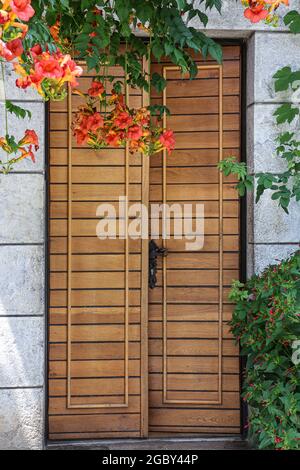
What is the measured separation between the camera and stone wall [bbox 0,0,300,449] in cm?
405

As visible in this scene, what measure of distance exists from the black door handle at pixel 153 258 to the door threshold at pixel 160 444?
106 centimetres

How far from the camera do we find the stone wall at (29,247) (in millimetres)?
4051

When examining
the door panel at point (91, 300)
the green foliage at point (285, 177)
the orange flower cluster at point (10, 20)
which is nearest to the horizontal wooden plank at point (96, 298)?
the door panel at point (91, 300)

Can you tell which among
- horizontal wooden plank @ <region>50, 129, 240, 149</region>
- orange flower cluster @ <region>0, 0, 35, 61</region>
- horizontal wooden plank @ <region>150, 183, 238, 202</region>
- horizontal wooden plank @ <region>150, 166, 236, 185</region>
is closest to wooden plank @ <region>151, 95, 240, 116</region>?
horizontal wooden plank @ <region>50, 129, 240, 149</region>

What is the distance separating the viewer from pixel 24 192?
13.3ft

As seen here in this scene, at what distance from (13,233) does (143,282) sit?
0.93 meters

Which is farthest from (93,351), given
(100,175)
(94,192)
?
(100,175)

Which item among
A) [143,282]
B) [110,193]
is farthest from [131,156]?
[143,282]

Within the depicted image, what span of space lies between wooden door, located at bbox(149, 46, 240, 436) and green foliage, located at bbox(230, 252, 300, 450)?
494 mm

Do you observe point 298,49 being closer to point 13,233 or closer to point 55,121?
point 55,121

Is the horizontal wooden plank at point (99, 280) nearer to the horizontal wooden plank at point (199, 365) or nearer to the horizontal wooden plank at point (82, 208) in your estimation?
the horizontal wooden plank at point (82, 208)

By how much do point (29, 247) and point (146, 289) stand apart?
0.84 metres

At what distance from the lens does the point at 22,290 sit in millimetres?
4066

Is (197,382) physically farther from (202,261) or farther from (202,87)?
(202,87)
